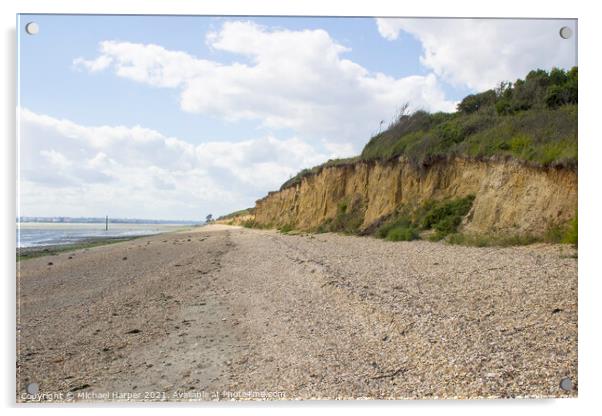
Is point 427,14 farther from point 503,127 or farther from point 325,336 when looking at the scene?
point 503,127

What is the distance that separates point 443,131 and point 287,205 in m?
23.4

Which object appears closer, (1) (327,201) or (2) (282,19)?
(2) (282,19)

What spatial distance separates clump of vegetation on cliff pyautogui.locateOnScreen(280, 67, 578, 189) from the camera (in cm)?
816

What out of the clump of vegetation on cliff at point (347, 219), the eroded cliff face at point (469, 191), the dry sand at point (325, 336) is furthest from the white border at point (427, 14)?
the clump of vegetation on cliff at point (347, 219)

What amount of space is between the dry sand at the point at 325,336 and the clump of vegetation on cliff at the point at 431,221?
154 inches

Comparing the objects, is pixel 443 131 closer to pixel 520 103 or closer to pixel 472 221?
pixel 520 103

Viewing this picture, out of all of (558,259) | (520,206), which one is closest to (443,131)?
(520,206)

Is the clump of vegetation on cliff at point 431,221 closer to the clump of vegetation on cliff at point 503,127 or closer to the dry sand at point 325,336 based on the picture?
the clump of vegetation on cliff at point 503,127

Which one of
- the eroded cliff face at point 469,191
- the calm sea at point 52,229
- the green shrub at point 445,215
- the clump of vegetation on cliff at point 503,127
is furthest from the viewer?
the green shrub at point 445,215

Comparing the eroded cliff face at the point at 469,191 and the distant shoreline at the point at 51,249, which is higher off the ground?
the eroded cliff face at the point at 469,191

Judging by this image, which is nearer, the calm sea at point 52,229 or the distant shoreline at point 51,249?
the calm sea at point 52,229

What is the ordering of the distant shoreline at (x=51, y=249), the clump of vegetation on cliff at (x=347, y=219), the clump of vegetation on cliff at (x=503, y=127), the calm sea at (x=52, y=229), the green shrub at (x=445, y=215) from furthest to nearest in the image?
the clump of vegetation on cliff at (x=347, y=219)
the green shrub at (x=445, y=215)
the clump of vegetation on cliff at (x=503, y=127)
the distant shoreline at (x=51, y=249)
the calm sea at (x=52, y=229)

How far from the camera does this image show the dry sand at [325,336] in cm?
413

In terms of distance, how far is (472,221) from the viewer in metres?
11.9
